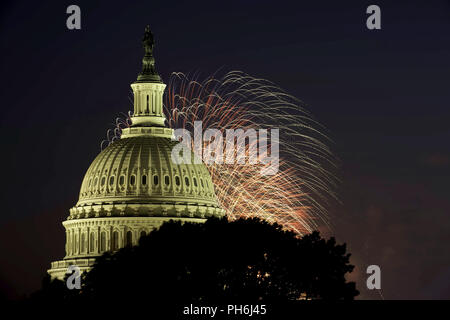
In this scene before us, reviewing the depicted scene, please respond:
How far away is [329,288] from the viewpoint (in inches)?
5689

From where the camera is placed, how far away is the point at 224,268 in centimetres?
14388

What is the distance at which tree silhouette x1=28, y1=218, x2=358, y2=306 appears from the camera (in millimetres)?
138125

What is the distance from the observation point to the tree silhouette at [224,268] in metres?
138
